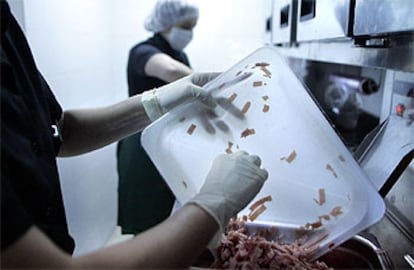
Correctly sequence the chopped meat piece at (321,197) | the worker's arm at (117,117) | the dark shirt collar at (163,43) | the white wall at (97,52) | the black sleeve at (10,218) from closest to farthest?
the black sleeve at (10,218) → the chopped meat piece at (321,197) → the worker's arm at (117,117) → the white wall at (97,52) → the dark shirt collar at (163,43)

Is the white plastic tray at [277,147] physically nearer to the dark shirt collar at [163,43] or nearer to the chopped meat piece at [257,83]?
the chopped meat piece at [257,83]

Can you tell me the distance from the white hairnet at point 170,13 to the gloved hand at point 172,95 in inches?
36.1

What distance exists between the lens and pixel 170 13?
174cm

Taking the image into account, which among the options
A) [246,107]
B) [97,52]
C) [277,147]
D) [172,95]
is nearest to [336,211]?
[277,147]

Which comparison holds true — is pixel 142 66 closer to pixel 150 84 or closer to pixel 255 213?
pixel 150 84

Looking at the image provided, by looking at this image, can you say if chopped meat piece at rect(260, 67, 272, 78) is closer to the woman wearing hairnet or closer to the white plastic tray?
the white plastic tray

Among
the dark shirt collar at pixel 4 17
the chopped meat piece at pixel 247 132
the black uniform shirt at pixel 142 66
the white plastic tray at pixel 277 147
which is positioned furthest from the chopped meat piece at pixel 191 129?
the black uniform shirt at pixel 142 66

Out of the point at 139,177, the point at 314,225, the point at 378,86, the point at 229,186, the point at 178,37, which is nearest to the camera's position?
the point at 229,186

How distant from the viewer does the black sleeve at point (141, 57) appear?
5.09 feet

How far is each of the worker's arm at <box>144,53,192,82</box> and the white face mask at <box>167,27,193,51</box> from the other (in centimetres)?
23

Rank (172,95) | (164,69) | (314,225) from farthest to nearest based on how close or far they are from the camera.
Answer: (164,69) < (172,95) < (314,225)

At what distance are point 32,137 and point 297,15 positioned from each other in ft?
3.11

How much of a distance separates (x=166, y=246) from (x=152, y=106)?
512 mm

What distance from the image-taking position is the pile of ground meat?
0.65 metres
